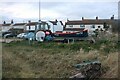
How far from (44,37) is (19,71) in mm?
17673

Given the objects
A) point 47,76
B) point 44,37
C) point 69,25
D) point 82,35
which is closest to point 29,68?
point 47,76

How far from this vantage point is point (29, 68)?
1123 centimetres

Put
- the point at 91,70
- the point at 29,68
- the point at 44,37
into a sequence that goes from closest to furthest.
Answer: the point at 91,70, the point at 29,68, the point at 44,37

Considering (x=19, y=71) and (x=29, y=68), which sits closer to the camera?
(x=19, y=71)

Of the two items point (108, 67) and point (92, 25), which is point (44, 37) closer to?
point (108, 67)

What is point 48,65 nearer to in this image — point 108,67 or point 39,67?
point 39,67

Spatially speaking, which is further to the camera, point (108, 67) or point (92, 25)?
point (92, 25)

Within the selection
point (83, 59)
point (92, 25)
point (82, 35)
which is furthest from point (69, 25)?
point (83, 59)

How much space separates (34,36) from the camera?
Answer: 1107 inches

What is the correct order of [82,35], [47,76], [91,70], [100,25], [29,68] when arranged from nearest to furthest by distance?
[91,70]
[47,76]
[29,68]
[82,35]
[100,25]

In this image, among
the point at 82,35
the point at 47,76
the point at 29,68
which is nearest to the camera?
the point at 47,76

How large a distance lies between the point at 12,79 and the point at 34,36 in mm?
19534

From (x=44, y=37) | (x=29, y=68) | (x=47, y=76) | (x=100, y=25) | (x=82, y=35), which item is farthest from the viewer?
(x=100, y=25)

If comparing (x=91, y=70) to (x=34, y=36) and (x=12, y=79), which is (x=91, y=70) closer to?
(x=12, y=79)
